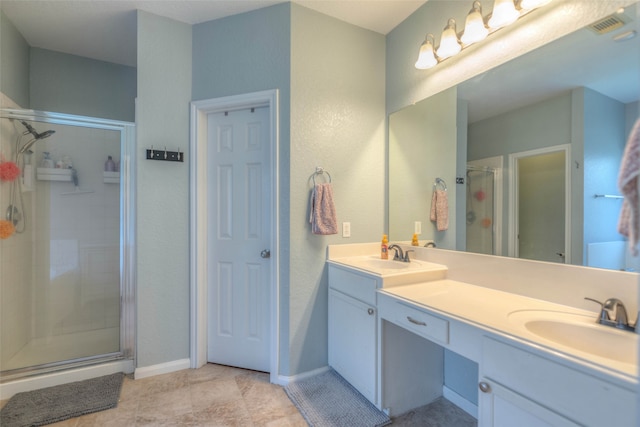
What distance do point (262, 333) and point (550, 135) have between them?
2168 mm

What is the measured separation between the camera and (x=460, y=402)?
170cm

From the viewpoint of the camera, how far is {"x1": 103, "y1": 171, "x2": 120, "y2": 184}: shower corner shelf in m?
2.37

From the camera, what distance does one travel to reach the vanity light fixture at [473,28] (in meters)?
1.35

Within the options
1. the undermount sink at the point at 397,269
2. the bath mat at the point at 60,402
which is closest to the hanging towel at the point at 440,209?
the undermount sink at the point at 397,269

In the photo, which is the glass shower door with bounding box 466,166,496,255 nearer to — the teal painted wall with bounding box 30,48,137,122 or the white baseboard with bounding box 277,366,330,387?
the white baseboard with bounding box 277,366,330,387

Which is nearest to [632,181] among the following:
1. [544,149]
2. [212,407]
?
[544,149]

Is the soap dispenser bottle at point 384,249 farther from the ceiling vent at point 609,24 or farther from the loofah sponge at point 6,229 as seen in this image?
the loofah sponge at point 6,229

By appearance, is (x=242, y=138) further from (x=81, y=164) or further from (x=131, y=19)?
(x=81, y=164)

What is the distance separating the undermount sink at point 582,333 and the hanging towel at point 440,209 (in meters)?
0.78

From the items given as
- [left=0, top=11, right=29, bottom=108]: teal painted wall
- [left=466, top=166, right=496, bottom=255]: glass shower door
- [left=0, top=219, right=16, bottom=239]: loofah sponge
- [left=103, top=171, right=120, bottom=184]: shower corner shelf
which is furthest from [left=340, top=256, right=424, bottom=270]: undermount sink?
[left=0, top=11, right=29, bottom=108]: teal painted wall

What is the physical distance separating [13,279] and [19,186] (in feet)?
2.37

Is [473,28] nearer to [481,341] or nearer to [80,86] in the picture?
[481,341]

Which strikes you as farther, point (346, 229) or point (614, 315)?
point (346, 229)

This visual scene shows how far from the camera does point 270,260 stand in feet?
6.64
